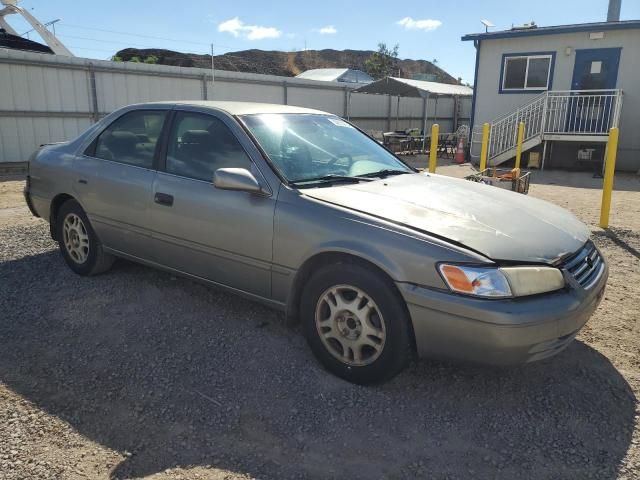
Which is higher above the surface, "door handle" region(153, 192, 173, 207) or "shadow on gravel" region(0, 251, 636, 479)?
"door handle" region(153, 192, 173, 207)

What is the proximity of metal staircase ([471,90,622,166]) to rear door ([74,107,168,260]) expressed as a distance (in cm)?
1312

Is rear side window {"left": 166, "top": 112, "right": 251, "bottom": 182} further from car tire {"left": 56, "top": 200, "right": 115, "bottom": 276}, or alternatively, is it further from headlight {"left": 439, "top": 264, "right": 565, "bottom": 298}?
headlight {"left": 439, "top": 264, "right": 565, "bottom": 298}

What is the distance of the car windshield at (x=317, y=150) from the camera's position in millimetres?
3418

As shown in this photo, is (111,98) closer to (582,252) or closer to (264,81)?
(264,81)

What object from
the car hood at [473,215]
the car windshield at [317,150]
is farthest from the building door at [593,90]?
the car hood at [473,215]

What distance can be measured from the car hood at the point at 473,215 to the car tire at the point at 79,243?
2319mm

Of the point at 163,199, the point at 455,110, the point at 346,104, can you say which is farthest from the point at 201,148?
the point at 455,110

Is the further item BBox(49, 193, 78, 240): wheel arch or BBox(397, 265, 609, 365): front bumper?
BBox(49, 193, 78, 240): wheel arch

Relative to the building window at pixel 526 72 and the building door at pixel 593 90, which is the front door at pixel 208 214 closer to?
the building door at pixel 593 90

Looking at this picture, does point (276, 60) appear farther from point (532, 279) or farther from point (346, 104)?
point (532, 279)

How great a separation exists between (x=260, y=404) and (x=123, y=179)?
7.26 ft

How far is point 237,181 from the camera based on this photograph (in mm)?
3150

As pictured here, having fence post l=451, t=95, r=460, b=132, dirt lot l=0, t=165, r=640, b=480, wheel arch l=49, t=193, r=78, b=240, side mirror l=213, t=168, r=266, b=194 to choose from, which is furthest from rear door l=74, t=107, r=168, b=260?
fence post l=451, t=95, r=460, b=132

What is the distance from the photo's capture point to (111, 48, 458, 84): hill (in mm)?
A: 54922
